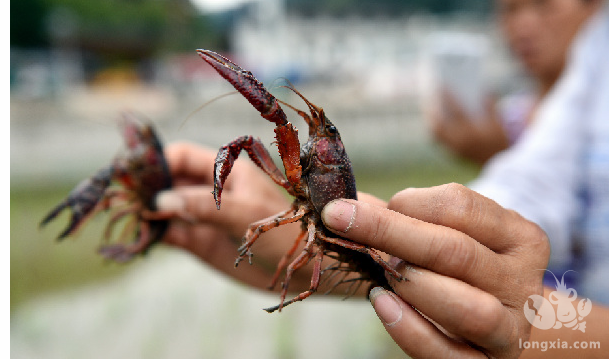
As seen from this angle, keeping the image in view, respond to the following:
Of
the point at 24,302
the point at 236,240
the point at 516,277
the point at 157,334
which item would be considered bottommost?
the point at 24,302

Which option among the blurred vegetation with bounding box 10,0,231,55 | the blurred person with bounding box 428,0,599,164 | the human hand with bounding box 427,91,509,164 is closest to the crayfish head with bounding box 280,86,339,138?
the blurred person with bounding box 428,0,599,164

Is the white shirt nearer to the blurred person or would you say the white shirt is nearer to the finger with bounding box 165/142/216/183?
the blurred person

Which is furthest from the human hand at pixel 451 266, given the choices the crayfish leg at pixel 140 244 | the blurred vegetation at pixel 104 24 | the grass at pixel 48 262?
the blurred vegetation at pixel 104 24

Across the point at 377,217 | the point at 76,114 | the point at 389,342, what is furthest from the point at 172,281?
the point at 76,114

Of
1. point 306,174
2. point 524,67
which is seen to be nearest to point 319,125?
point 306,174

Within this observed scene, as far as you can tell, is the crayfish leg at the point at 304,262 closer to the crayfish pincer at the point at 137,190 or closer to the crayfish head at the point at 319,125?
the crayfish head at the point at 319,125

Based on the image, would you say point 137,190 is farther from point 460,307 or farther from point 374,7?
point 374,7

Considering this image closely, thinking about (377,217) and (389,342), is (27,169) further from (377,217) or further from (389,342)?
(377,217)
